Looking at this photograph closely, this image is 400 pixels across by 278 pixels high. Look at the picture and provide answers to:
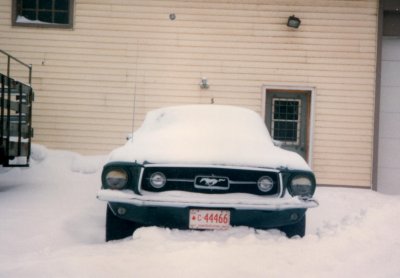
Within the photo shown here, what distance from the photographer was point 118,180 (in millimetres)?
3756

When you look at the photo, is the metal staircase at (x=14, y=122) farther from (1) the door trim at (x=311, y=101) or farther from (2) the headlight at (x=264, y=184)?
(1) the door trim at (x=311, y=101)

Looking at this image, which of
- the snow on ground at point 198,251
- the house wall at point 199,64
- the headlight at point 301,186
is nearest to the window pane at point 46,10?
the house wall at point 199,64

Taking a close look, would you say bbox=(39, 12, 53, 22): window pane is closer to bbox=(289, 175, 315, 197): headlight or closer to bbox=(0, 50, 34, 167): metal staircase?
bbox=(0, 50, 34, 167): metal staircase

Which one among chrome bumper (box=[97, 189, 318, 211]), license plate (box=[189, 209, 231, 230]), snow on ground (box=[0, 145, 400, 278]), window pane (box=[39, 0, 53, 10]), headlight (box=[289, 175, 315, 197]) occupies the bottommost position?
snow on ground (box=[0, 145, 400, 278])

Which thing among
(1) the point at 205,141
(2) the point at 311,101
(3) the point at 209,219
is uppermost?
(2) the point at 311,101

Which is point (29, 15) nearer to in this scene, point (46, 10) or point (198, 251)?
point (46, 10)

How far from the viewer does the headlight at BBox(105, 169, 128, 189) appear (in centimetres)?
375

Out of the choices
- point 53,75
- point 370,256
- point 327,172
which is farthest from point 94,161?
point 370,256

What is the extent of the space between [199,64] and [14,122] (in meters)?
4.08

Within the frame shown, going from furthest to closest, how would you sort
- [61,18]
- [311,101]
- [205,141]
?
[61,18], [311,101], [205,141]

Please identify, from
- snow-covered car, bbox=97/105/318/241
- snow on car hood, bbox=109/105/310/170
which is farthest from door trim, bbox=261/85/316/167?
snow-covered car, bbox=97/105/318/241

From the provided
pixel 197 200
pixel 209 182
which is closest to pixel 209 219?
pixel 197 200

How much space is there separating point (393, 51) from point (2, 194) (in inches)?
333

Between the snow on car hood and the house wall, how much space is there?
168 inches
